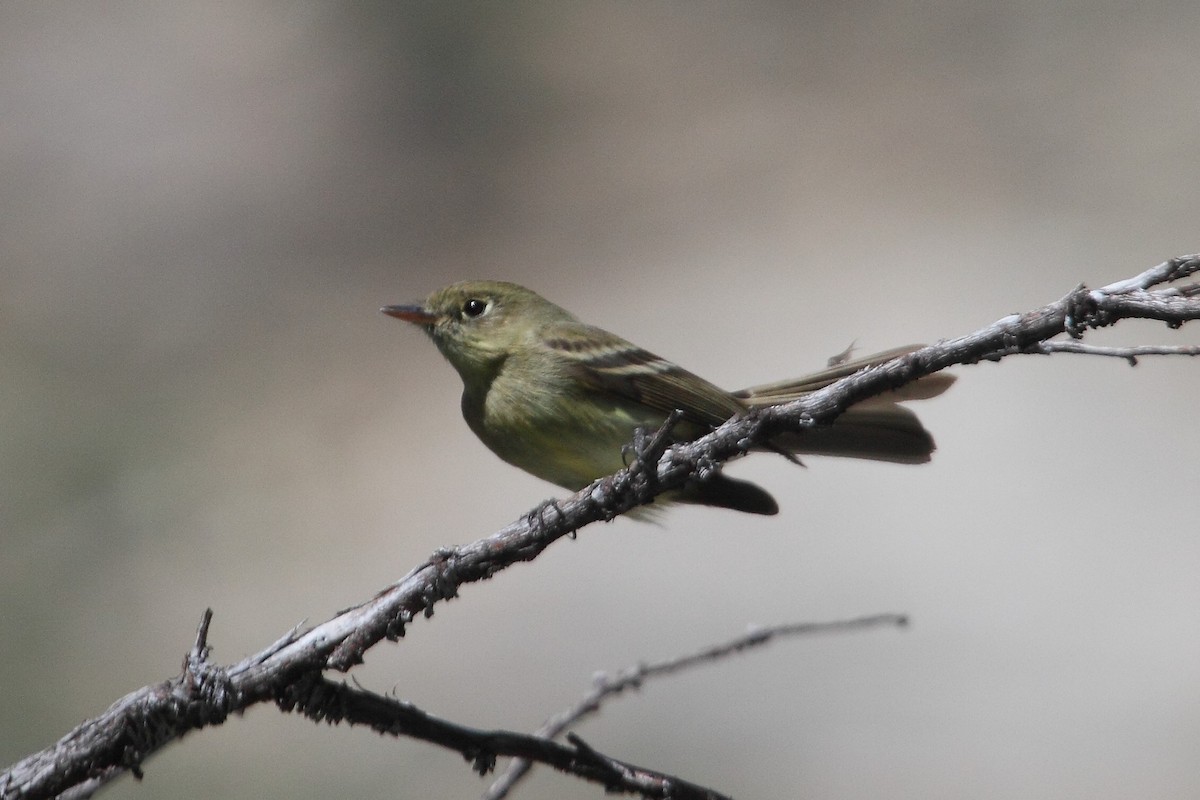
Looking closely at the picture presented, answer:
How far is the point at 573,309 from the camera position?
9570mm

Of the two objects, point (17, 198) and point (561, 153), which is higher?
point (561, 153)

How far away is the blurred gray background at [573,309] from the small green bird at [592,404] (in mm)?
2464

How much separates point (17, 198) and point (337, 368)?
3.62 meters

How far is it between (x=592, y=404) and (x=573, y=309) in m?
5.89

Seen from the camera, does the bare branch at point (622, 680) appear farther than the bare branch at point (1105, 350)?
Yes

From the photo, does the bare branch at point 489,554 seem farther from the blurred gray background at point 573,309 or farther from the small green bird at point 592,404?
the blurred gray background at point 573,309

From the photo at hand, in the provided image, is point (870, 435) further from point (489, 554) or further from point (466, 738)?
point (466, 738)

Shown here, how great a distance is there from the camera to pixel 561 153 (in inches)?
431

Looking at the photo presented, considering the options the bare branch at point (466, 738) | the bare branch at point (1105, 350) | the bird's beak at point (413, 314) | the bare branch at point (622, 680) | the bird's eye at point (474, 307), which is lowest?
the bare branch at point (466, 738)

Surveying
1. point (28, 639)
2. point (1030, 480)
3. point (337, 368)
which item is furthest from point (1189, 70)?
point (28, 639)

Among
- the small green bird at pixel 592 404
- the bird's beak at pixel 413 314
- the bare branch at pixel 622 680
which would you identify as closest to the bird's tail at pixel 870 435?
the small green bird at pixel 592 404

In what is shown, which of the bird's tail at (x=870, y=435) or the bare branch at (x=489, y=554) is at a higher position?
the bird's tail at (x=870, y=435)

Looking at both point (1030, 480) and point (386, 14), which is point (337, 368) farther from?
point (1030, 480)

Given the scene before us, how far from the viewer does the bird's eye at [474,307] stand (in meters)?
4.07
